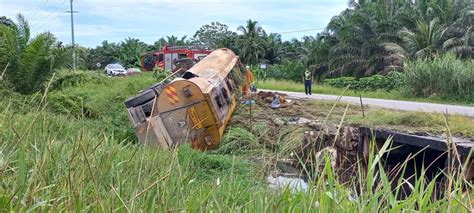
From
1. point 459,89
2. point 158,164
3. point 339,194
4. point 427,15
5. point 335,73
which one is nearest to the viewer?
point 339,194

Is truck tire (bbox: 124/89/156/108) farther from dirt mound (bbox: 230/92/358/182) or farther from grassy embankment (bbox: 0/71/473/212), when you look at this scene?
grassy embankment (bbox: 0/71/473/212)

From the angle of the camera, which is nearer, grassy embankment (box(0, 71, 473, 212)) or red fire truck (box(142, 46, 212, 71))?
grassy embankment (box(0, 71, 473, 212))

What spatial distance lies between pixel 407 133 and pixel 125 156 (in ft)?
18.9

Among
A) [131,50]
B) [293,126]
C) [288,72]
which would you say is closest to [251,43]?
[288,72]

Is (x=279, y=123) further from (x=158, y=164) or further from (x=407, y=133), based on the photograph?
(x=158, y=164)

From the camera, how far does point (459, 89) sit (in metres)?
21.9

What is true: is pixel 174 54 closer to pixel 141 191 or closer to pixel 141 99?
pixel 141 99

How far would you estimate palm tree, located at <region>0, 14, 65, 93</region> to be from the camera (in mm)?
12891

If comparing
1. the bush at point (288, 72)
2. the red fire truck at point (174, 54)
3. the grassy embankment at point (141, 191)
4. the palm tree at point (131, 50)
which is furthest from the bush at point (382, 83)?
the palm tree at point (131, 50)

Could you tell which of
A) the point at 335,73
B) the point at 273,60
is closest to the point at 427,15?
the point at 335,73

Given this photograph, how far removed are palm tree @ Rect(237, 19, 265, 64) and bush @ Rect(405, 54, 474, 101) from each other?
2957cm

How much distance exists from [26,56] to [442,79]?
53.7ft

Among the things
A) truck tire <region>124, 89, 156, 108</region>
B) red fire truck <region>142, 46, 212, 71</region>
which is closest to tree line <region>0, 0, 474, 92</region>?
red fire truck <region>142, 46, 212, 71</region>

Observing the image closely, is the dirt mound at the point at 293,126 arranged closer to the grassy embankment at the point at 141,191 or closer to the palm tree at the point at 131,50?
the grassy embankment at the point at 141,191
